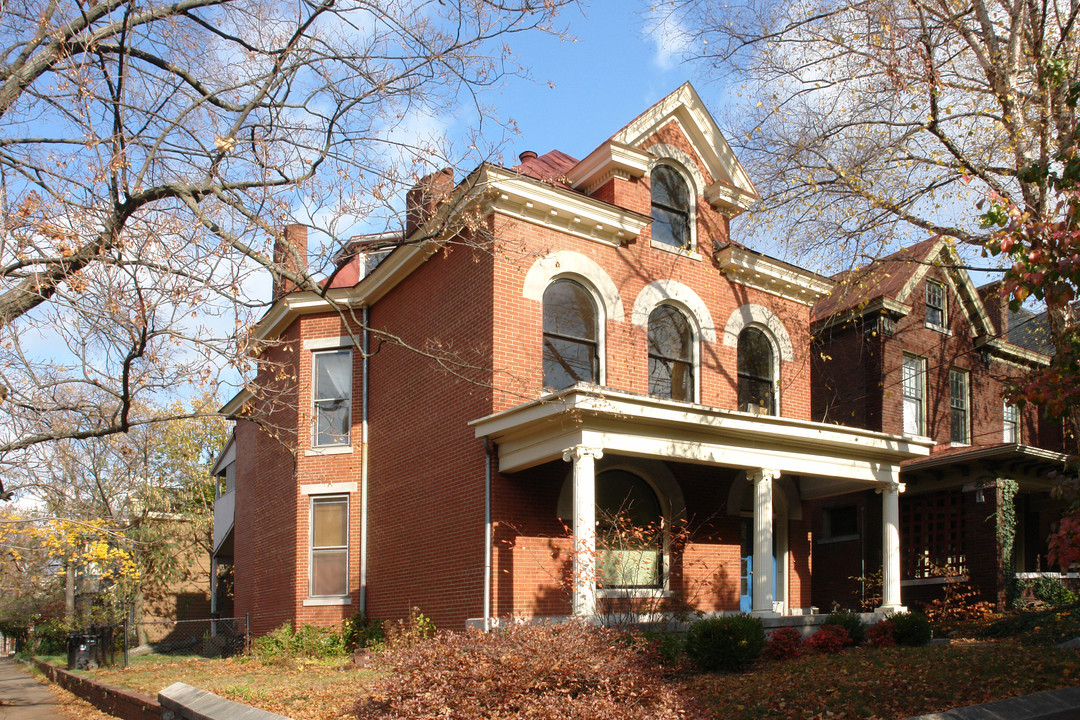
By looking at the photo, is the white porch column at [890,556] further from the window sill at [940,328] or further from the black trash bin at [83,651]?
the black trash bin at [83,651]

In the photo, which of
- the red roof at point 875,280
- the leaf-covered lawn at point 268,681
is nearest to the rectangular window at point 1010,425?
the red roof at point 875,280

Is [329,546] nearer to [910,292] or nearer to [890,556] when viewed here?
[890,556]

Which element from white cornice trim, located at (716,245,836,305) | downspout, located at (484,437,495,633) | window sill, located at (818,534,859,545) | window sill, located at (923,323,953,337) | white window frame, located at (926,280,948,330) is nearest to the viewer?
downspout, located at (484,437,495,633)

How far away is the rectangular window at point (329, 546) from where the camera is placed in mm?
18234

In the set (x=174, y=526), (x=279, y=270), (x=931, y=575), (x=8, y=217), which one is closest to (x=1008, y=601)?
(x=931, y=575)

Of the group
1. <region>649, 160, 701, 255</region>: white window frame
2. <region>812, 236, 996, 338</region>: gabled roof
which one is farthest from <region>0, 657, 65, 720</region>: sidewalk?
<region>812, 236, 996, 338</region>: gabled roof

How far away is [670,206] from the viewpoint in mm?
17969

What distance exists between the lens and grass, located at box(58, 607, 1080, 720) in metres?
8.73

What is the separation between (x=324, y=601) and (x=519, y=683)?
1184cm

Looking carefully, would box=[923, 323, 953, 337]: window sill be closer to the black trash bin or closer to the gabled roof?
the gabled roof

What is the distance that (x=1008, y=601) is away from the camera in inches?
721

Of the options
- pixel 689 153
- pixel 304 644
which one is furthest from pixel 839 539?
pixel 304 644

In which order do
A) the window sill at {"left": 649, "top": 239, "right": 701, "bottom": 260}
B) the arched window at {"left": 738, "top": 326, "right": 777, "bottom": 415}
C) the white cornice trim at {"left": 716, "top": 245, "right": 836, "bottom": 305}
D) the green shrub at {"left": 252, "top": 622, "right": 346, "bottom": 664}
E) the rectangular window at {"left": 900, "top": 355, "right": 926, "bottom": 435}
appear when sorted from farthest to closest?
the rectangular window at {"left": 900, "top": 355, "right": 926, "bottom": 435}, the arched window at {"left": 738, "top": 326, "right": 777, "bottom": 415}, the white cornice trim at {"left": 716, "top": 245, "right": 836, "bottom": 305}, the window sill at {"left": 649, "top": 239, "right": 701, "bottom": 260}, the green shrub at {"left": 252, "top": 622, "right": 346, "bottom": 664}

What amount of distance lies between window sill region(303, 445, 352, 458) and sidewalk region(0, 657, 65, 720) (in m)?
6.16
